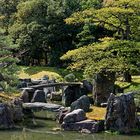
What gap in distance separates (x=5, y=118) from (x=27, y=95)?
1104cm

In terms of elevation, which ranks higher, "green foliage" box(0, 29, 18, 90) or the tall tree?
the tall tree

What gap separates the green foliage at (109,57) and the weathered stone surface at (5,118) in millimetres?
8102

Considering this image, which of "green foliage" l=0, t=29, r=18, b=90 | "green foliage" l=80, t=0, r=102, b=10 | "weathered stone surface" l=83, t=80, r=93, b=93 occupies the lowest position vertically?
"weathered stone surface" l=83, t=80, r=93, b=93

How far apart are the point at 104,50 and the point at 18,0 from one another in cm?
4846

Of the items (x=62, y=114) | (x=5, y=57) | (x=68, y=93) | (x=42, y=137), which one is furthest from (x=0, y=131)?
(x=68, y=93)

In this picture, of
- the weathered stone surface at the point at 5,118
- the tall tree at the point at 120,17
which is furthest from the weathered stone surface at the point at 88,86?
the weathered stone surface at the point at 5,118

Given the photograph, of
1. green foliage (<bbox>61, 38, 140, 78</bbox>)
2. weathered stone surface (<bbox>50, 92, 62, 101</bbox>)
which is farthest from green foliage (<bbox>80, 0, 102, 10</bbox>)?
green foliage (<bbox>61, 38, 140, 78</bbox>)

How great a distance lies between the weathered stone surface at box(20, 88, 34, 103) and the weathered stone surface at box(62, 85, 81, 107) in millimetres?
3034

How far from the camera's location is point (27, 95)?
134 feet

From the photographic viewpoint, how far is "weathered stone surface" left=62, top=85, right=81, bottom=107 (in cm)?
4147

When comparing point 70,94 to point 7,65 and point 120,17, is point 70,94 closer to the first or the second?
point 7,65

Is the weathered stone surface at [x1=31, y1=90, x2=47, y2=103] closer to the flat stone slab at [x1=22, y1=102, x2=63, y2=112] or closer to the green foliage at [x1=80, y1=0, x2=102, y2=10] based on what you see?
the flat stone slab at [x1=22, y1=102, x2=63, y2=112]

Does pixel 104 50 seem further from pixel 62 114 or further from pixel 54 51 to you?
pixel 54 51

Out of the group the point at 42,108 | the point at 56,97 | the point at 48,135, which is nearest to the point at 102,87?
the point at 42,108
